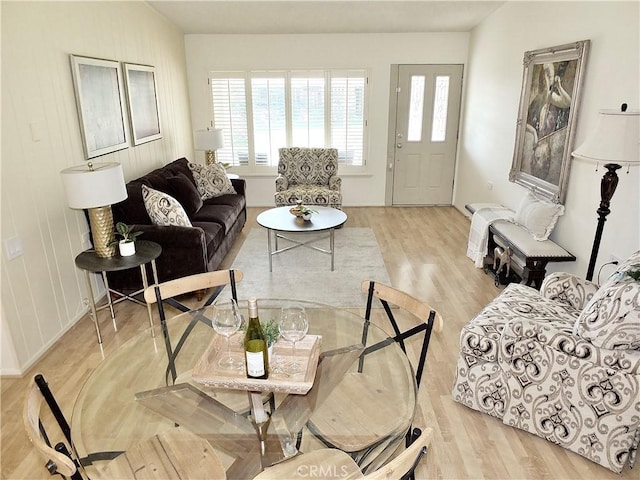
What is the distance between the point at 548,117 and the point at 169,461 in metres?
4.07

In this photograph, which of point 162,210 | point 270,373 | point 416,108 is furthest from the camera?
point 416,108

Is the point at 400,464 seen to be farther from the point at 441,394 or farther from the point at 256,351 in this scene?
the point at 441,394

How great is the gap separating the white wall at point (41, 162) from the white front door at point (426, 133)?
4.12 meters

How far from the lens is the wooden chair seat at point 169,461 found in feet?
4.81

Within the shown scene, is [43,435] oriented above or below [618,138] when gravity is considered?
below

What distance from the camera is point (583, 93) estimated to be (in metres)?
3.44

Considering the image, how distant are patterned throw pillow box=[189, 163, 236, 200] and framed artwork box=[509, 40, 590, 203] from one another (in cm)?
341

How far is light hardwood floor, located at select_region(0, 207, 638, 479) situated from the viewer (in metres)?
2.07

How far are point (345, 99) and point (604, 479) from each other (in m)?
5.57

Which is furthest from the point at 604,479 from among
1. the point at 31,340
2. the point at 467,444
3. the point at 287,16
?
the point at 287,16

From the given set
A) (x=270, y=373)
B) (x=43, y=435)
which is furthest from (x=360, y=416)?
(x=43, y=435)

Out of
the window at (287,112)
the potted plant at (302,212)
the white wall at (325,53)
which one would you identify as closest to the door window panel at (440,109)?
the white wall at (325,53)

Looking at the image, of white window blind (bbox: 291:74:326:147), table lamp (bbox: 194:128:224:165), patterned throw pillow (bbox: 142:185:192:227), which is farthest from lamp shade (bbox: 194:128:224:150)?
patterned throw pillow (bbox: 142:185:192:227)

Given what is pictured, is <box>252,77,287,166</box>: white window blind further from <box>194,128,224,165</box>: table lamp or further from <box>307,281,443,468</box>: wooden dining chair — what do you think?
<box>307,281,443,468</box>: wooden dining chair
